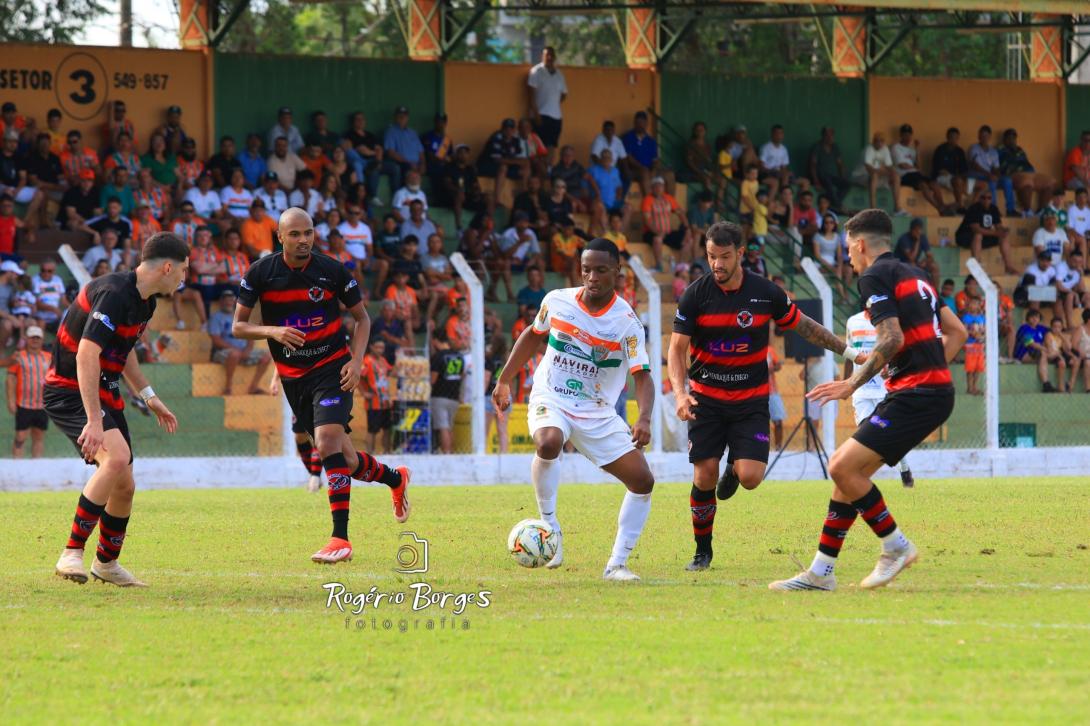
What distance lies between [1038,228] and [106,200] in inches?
645

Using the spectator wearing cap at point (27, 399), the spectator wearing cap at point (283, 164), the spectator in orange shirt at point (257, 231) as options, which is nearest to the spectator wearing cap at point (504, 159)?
the spectator wearing cap at point (283, 164)

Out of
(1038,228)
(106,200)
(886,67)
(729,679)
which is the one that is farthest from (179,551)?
(886,67)

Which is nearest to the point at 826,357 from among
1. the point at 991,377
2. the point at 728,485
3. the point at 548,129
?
the point at 991,377

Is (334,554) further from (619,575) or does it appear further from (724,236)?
(724,236)

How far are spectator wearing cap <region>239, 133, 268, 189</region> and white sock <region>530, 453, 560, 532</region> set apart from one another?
15.8m

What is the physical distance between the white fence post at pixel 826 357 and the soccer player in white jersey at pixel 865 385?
1.97 metres

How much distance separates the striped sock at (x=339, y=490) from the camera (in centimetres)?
1084

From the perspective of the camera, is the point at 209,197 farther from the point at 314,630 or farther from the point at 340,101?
the point at 314,630

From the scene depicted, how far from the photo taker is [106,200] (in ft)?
77.0

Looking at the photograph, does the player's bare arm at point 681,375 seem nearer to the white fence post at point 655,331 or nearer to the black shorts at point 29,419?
the white fence post at point 655,331

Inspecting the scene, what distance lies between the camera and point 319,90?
2903 cm

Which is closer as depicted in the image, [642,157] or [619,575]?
[619,575]

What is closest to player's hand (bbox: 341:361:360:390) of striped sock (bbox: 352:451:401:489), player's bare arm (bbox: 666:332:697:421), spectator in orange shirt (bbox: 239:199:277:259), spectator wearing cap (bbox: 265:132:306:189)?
striped sock (bbox: 352:451:401:489)

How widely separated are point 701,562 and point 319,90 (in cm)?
2008
